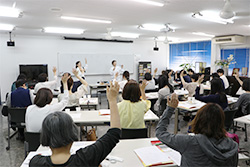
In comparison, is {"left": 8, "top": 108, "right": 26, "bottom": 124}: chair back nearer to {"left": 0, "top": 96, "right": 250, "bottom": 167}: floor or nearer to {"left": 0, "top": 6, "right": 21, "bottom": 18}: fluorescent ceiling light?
{"left": 0, "top": 96, "right": 250, "bottom": 167}: floor

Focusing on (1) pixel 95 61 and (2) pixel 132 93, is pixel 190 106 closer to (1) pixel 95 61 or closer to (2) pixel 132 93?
(2) pixel 132 93

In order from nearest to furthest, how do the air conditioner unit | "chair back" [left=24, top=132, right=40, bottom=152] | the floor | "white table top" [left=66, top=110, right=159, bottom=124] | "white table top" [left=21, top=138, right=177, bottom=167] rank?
1. "white table top" [left=21, top=138, right=177, bottom=167]
2. "chair back" [left=24, top=132, right=40, bottom=152]
3. "white table top" [left=66, top=110, right=159, bottom=124]
4. the floor
5. the air conditioner unit

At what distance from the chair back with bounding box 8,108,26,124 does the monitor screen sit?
5.11 meters

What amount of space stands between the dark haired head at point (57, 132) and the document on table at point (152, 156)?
92 centimetres

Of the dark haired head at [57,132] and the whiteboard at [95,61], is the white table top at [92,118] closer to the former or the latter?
the dark haired head at [57,132]

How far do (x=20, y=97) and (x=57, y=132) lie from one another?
3.49 metres

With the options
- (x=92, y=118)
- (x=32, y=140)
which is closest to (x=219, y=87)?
(x=92, y=118)

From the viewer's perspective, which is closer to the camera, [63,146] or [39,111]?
[63,146]

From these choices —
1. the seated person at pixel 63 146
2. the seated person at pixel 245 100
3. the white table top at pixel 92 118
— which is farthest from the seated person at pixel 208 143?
the seated person at pixel 245 100

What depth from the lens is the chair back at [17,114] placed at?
3.68 metres

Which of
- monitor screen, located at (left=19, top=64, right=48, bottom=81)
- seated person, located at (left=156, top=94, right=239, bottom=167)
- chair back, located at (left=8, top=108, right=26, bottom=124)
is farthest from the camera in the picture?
monitor screen, located at (left=19, top=64, right=48, bottom=81)

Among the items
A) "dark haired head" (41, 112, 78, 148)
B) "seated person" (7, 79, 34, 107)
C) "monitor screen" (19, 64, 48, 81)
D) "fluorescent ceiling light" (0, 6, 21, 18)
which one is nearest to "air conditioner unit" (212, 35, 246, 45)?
"monitor screen" (19, 64, 48, 81)

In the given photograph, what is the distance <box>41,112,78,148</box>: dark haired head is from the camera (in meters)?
1.12

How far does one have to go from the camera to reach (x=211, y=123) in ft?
4.91
